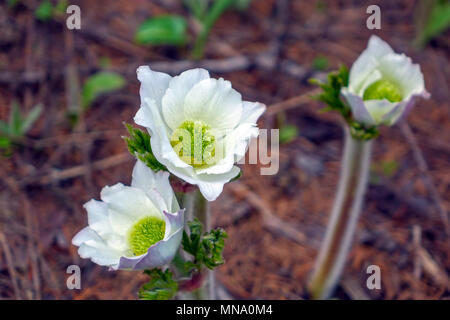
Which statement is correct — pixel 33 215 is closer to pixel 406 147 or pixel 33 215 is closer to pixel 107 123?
pixel 107 123

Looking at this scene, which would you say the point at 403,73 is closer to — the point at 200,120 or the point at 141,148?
the point at 200,120

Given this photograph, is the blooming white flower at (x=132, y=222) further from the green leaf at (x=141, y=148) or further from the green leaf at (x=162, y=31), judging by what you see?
the green leaf at (x=162, y=31)

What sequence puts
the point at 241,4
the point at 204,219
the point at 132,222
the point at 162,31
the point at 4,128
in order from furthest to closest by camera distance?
the point at 241,4 < the point at 162,31 < the point at 4,128 < the point at 204,219 < the point at 132,222

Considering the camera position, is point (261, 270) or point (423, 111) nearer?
point (261, 270)

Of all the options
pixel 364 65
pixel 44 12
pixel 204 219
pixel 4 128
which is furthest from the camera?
pixel 44 12

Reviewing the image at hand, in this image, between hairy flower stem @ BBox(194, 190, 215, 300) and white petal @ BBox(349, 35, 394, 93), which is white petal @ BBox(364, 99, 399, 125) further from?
hairy flower stem @ BBox(194, 190, 215, 300)

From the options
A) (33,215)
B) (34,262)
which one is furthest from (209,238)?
(33,215)

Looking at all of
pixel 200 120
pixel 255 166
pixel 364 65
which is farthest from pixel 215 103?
pixel 255 166
